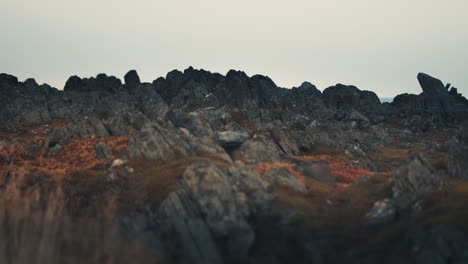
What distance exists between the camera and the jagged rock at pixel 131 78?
188 m

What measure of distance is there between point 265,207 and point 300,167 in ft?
58.8

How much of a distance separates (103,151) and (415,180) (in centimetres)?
4775

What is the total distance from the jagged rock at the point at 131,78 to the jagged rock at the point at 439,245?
149 m

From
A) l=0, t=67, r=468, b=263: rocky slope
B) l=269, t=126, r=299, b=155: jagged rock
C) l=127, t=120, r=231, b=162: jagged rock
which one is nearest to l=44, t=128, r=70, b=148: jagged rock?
l=0, t=67, r=468, b=263: rocky slope

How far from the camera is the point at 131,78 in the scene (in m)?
188

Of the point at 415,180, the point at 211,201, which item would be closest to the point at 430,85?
the point at 415,180

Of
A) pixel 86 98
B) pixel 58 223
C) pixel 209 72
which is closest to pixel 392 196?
pixel 58 223

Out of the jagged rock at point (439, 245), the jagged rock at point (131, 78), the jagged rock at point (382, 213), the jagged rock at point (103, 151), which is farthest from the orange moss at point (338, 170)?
the jagged rock at point (131, 78)

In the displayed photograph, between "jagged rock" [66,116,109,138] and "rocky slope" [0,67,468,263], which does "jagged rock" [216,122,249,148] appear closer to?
"rocky slope" [0,67,468,263]

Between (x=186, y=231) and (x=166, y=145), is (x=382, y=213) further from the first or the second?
(x=166, y=145)

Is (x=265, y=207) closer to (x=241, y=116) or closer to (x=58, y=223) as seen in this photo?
Answer: (x=58, y=223)

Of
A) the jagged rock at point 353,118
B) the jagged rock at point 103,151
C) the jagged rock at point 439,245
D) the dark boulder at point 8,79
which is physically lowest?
the jagged rock at point 439,245

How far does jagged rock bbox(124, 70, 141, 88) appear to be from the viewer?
188m

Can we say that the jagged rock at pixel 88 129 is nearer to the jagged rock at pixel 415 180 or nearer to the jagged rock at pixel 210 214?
the jagged rock at pixel 210 214
